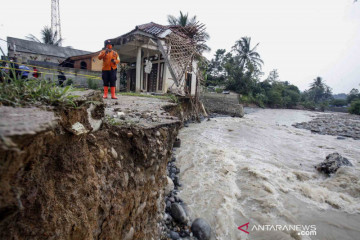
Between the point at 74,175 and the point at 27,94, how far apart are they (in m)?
0.78

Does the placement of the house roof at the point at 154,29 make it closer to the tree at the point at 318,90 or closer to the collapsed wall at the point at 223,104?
the collapsed wall at the point at 223,104

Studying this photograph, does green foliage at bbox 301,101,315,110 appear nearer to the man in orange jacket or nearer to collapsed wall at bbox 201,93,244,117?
collapsed wall at bbox 201,93,244,117

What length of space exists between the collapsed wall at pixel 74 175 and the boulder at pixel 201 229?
642 millimetres

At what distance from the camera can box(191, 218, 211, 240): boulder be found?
278 cm

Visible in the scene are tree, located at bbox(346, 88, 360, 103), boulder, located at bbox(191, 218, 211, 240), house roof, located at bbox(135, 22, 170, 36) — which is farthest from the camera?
tree, located at bbox(346, 88, 360, 103)

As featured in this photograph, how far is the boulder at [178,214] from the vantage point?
9.74ft

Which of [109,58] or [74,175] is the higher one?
[109,58]

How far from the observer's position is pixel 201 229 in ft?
9.27

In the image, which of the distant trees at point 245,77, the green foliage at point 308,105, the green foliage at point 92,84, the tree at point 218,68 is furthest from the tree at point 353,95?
the green foliage at point 92,84

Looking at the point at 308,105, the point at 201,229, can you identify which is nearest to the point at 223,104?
the point at 201,229

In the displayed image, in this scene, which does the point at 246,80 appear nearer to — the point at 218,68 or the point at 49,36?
the point at 218,68

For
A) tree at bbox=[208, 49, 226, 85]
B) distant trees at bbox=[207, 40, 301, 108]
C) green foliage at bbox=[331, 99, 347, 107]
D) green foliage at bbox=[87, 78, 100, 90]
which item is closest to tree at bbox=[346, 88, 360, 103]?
green foliage at bbox=[331, 99, 347, 107]

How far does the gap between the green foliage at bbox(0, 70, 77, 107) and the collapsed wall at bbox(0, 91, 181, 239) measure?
0.45ft

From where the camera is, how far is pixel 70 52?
22906 mm
